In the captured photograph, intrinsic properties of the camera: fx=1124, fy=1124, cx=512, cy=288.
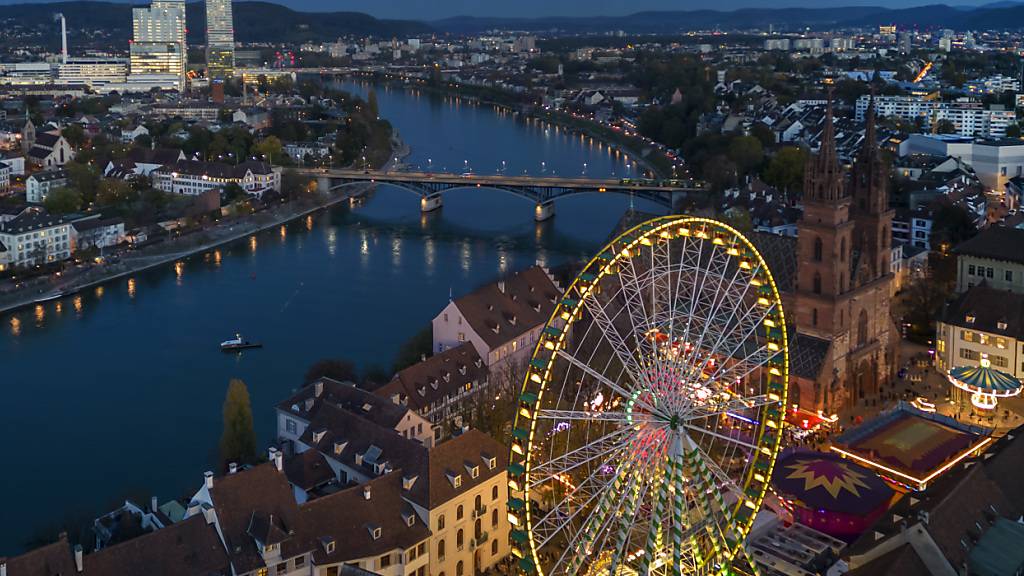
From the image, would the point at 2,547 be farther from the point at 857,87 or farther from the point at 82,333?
the point at 857,87

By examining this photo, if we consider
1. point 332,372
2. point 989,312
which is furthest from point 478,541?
point 989,312

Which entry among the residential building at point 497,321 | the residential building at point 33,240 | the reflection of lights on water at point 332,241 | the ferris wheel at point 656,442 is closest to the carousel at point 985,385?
the residential building at point 497,321

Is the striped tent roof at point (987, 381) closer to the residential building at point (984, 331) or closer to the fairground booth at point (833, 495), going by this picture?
the residential building at point (984, 331)

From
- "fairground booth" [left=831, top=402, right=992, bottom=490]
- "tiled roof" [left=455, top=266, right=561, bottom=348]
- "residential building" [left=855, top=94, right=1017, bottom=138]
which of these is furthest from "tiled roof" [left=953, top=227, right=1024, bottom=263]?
"residential building" [left=855, top=94, right=1017, bottom=138]

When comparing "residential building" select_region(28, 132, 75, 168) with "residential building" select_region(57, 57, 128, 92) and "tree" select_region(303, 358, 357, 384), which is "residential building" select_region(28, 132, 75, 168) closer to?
"tree" select_region(303, 358, 357, 384)

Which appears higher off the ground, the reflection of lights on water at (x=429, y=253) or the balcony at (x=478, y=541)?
the reflection of lights on water at (x=429, y=253)

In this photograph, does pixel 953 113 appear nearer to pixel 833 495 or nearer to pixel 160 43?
pixel 833 495

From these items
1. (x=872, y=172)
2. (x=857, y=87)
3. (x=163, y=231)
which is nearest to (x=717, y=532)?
(x=872, y=172)

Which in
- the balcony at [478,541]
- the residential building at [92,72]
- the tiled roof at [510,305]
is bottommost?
the balcony at [478,541]
